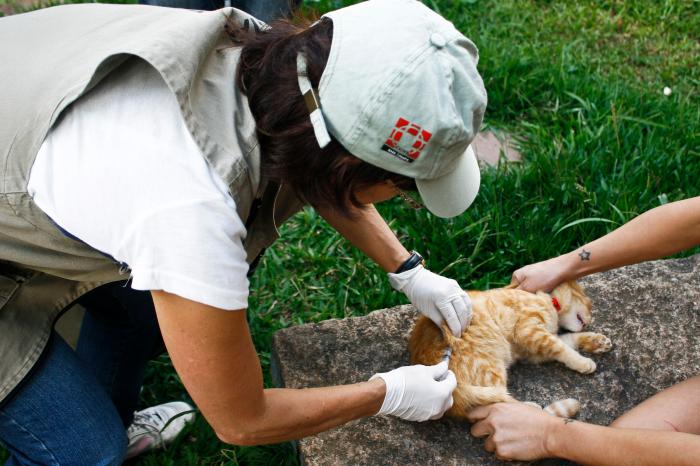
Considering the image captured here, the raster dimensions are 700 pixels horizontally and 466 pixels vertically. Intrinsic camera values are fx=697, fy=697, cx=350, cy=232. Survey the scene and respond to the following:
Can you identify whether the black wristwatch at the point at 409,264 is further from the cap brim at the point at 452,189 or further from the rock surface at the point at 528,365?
the cap brim at the point at 452,189

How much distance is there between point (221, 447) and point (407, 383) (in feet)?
2.94

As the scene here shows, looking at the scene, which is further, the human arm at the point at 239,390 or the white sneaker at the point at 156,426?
the white sneaker at the point at 156,426

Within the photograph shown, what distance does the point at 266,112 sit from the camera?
5.11 feet

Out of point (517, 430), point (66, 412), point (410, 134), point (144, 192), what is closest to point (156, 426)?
point (66, 412)

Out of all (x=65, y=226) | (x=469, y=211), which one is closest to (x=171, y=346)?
(x=65, y=226)

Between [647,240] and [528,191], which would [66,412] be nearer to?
[647,240]

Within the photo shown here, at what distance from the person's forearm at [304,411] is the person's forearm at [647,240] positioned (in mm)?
996

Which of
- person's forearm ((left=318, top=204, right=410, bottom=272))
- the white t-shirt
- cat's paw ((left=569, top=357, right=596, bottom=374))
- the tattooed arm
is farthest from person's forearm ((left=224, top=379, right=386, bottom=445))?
the tattooed arm

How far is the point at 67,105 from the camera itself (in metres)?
1.47

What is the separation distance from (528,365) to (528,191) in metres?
1.20

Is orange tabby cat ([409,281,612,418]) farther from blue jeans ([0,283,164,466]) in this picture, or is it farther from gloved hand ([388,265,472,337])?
blue jeans ([0,283,164,466])

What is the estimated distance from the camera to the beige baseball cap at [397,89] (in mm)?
1446

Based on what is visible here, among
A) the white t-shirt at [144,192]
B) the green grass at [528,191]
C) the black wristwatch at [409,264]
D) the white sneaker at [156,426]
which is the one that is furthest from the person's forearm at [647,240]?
the white sneaker at [156,426]

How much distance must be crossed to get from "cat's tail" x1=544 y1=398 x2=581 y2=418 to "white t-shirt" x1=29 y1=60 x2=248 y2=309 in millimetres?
1257
